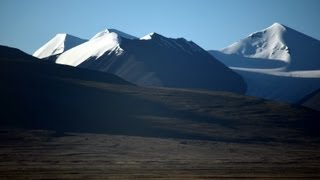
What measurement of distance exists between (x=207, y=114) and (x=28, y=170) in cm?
10413

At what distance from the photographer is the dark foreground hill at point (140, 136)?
9962cm

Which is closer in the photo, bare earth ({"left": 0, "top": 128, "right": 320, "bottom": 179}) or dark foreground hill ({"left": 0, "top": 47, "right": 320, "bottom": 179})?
bare earth ({"left": 0, "top": 128, "right": 320, "bottom": 179})

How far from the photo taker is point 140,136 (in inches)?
5984

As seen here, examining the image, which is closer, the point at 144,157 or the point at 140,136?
the point at 144,157

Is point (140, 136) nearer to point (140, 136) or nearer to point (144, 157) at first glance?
point (140, 136)

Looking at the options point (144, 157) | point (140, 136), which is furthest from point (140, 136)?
point (144, 157)

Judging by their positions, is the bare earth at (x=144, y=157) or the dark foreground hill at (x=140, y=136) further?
the dark foreground hill at (x=140, y=136)

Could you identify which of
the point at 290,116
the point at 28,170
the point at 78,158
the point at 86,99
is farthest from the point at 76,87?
the point at 28,170

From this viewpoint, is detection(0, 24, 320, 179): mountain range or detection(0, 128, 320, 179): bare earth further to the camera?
detection(0, 24, 320, 179): mountain range

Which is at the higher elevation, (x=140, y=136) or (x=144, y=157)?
(x=144, y=157)

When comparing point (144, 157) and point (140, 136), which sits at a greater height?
point (144, 157)

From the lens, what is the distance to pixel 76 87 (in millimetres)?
199625

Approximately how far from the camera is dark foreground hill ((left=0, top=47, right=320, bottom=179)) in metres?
99.6

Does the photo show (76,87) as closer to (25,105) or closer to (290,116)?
(25,105)
